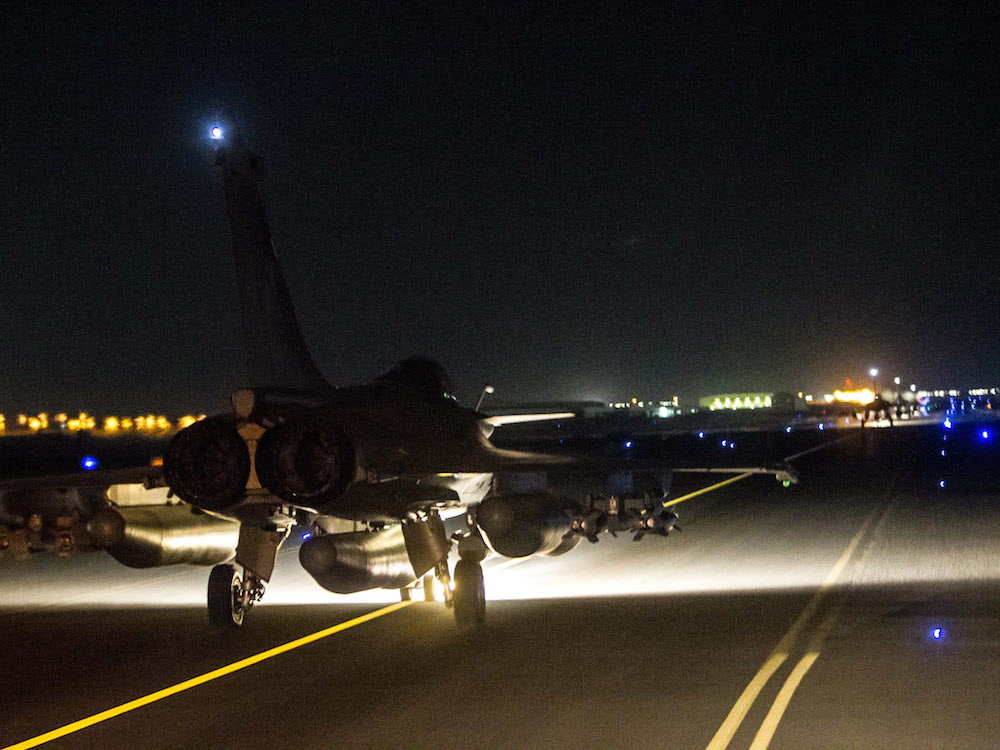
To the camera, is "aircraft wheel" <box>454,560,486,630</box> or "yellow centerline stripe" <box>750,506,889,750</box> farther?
"aircraft wheel" <box>454,560,486,630</box>

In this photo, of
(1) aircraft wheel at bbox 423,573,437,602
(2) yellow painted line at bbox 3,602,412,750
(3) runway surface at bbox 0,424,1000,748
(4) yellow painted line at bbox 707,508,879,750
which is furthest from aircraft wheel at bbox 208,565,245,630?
(4) yellow painted line at bbox 707,508,879,750

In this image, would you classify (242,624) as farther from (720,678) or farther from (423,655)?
(720,678)

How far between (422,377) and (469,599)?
4.08 meters

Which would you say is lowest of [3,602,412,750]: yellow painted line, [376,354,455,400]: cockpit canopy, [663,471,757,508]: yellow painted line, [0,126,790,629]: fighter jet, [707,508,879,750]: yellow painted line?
[663,471,757,508]: yellow painted line

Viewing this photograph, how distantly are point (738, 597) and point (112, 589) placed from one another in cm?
903

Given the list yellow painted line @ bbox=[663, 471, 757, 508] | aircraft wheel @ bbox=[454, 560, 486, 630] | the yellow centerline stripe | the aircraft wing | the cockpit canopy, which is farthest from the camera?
yellow painted line @ bbox=[663, 471, 757, 508]

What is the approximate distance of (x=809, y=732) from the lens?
26.4ft

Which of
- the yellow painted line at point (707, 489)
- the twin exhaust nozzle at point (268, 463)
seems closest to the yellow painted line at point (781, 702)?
the twin exhaust nozzle at point (268, 463)

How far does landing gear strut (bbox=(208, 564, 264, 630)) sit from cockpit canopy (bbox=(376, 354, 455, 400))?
3.56 metres

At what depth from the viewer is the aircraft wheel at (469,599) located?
41.8 feet

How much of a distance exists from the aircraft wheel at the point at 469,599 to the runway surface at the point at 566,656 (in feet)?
0.91

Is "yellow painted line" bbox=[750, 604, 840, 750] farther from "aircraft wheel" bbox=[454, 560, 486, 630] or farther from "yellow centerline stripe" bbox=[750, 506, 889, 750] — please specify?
"aircraft wheel" bbox=[454, 560, 486, 630]

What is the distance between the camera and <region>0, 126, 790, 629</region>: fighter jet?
1212cm

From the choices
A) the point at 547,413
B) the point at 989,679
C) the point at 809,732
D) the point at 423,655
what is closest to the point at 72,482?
the point at 423,655
